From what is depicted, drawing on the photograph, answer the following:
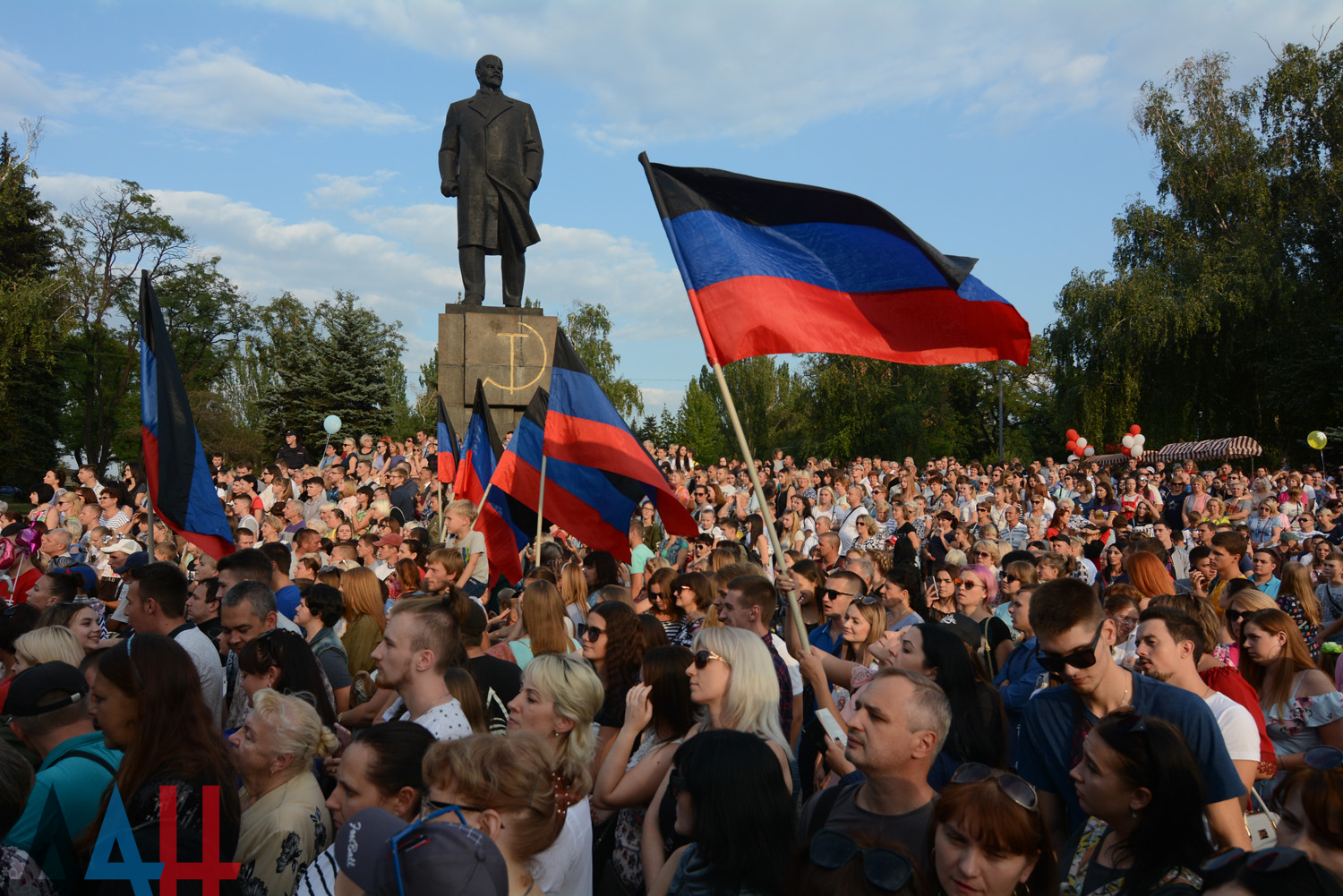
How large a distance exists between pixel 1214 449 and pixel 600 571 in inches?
1169

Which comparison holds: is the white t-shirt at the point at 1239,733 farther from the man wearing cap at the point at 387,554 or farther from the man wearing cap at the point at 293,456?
the man wearing cap at the point at 293,456

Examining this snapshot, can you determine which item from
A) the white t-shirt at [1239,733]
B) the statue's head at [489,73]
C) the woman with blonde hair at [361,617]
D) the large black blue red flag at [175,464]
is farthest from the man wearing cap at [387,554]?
the statue's head at [489,73]

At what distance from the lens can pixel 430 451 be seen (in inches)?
779

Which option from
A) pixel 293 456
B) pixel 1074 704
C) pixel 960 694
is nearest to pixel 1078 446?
pixel 293 456

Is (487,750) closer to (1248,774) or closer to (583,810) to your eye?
(583,810)

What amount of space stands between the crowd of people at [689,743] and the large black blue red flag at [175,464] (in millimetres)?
304

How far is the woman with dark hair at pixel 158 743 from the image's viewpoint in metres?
2.95

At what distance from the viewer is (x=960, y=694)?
3873mm

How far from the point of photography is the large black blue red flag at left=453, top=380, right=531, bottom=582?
8.31 m

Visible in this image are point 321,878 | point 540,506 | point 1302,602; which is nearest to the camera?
point 321,878

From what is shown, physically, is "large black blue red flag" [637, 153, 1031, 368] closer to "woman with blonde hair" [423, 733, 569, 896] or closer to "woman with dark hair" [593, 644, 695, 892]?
"woman with dark hair" [593, 644, 695, 892]

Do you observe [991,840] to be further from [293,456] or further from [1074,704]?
[293,456]

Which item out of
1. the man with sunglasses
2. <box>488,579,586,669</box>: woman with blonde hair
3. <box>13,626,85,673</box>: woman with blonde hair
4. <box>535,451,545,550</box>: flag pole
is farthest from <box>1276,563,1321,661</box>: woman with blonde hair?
<box>13,626,85,673</box>: woman with blonde hair

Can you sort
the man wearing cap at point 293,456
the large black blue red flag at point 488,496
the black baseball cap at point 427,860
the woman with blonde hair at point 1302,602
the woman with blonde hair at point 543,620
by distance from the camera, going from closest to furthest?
the black baseball cap at point 427,860 < the woman with blonde hair at point 543,620 < the woman with blonde hair at point 1302,602 < the large black blue red flag at point 488,496 < the man wearing cap at point 293,456
